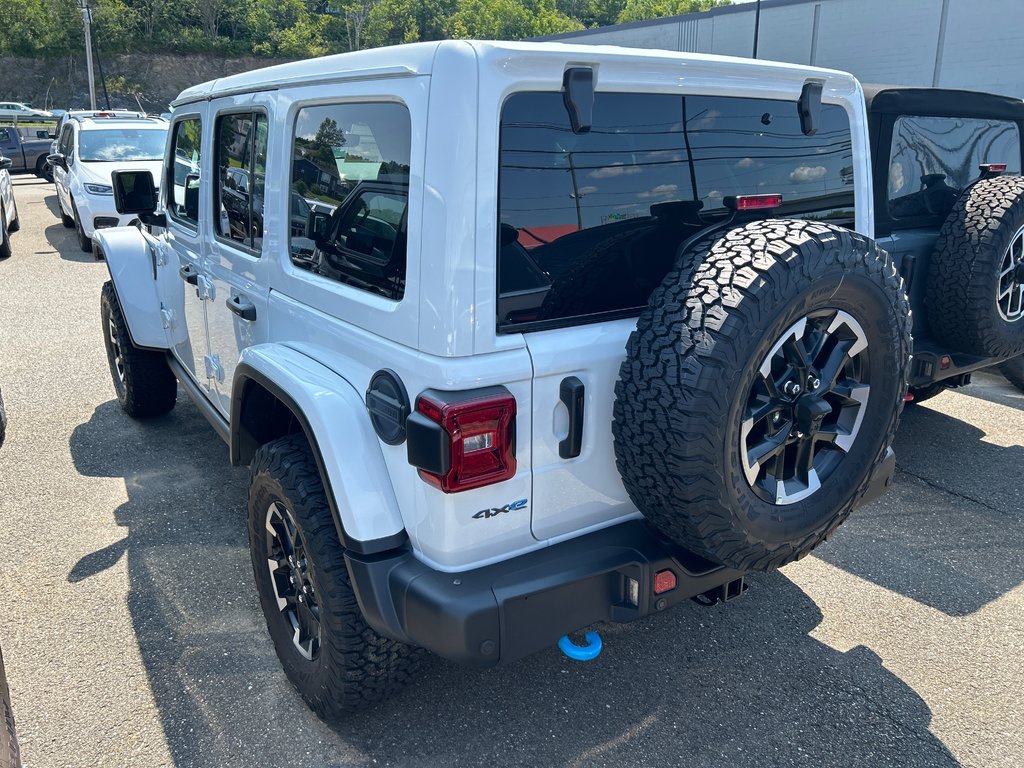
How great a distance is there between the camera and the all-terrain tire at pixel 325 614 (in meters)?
2.32

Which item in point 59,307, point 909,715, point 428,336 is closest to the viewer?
point 428,336

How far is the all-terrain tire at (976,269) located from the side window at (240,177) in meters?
3.30

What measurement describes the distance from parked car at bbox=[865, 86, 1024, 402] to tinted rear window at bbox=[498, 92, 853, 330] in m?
1.86

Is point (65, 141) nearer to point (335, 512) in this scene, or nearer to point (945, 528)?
point (335, 512)

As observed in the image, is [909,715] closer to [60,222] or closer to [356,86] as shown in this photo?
[356,86]

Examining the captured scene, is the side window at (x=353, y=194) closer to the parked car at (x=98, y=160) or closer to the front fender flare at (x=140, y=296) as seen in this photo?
the front fender flare at (x=140, y=296)

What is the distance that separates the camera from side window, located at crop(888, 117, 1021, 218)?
4332 millimetres

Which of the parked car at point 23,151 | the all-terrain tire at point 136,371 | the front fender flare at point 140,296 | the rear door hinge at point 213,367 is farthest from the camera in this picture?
the parked car at point 23,151

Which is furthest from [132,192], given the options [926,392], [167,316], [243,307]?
[926,392]

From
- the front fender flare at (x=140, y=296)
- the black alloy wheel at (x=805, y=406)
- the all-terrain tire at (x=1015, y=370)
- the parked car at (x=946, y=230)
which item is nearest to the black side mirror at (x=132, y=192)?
the front fender flare at (x=140, y=296)

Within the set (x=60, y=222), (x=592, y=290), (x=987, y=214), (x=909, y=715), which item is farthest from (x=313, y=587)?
(x=60, y=222)

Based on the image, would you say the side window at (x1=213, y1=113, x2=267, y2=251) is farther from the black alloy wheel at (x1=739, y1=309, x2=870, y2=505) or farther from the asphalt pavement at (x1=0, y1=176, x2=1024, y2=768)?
the black alloy wheel at (x1=739, y1=309, x2=870, y2=505)

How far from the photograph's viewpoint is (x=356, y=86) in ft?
7.41

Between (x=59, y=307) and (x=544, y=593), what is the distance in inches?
308
